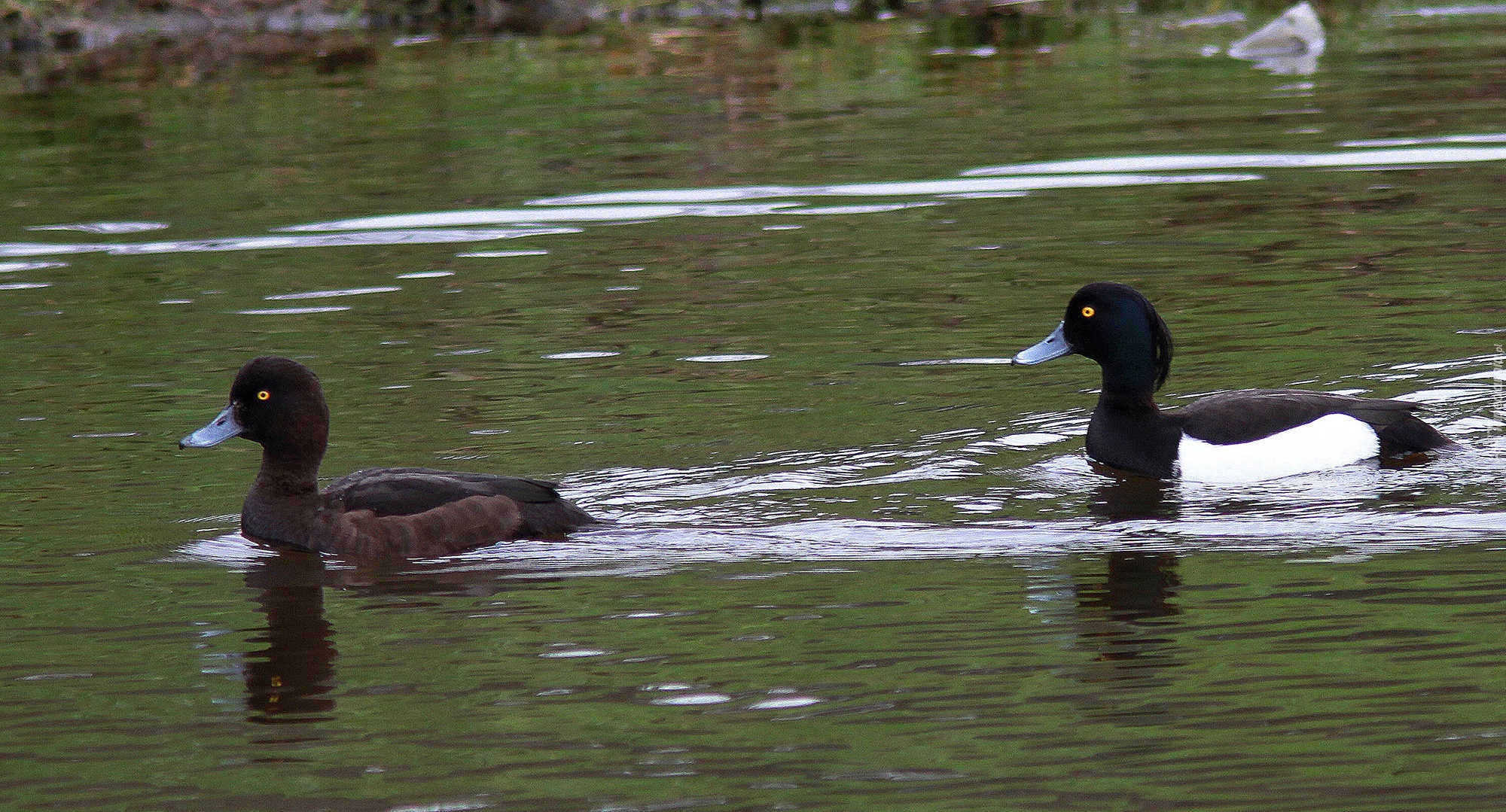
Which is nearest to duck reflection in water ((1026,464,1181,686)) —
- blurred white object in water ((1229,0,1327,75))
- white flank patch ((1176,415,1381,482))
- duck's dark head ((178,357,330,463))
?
white flank patch ((1176,415,1381,482))

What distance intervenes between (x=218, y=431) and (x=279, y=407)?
11.7 inches

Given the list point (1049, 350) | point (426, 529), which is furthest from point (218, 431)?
point (1049, 350)

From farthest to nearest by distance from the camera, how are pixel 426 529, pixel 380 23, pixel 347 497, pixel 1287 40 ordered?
pixel 380 23
pixel 1287 40
pixel 347 497
pixel 426 529

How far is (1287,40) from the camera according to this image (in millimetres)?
25172

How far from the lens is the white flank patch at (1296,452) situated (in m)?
9.46

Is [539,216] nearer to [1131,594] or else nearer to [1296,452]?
[1296,452]

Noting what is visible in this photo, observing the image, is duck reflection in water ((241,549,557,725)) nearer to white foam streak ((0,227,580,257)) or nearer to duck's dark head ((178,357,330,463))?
duck's dark head ((178,357,330,463))

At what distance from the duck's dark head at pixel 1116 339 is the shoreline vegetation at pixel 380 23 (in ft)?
52.3

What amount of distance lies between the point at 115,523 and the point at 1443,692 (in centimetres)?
562

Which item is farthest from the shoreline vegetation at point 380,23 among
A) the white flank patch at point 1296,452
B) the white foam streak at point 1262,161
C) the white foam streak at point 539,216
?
the white flank patch at point 1296,452

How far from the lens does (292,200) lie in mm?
17828

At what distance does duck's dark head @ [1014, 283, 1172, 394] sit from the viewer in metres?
9.96

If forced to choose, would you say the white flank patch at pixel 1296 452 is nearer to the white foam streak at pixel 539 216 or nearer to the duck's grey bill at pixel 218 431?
the duck's grey bill at pixel 218 431

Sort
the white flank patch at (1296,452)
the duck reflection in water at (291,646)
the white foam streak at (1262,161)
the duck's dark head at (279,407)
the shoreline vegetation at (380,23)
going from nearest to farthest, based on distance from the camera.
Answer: the duck reflection in water at (291,646), the duck's dark head at (279,407), the white flank patch at (1296,452), the white foam streak at (1262,161), the shoreline vegetation at (380,23)
